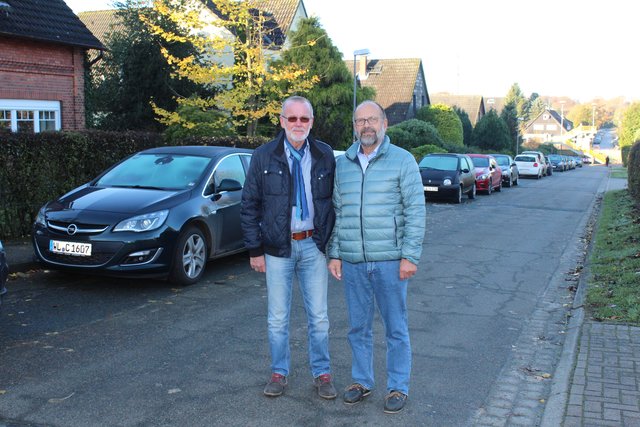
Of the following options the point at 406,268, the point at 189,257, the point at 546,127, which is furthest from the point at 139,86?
the point at 546,127

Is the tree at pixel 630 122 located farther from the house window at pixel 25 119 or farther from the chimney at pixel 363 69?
the house window at pixel 25 119

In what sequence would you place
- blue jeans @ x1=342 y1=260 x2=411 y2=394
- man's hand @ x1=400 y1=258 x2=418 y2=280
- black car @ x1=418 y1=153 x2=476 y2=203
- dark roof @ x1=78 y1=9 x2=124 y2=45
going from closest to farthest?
man's hand @ x1=400 y1=258 x2=418 y2=280 → blue jeans @ x1=342 y1=260 x2=411 y2=394 → black car @ x1=418 y1=153 x2=476 y2=203 → dark roof @ x1=78 y1=9 x2=124 y2=45

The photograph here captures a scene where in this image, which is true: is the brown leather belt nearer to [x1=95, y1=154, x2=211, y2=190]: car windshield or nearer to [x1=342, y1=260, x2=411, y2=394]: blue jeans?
[x1=342, y1=260, x2=411, y2=394]: blue jeans

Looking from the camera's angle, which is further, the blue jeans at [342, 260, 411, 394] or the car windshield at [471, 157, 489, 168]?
the car windshield at [471, 157, 489, 168]

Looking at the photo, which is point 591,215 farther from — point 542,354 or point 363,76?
point 363,76

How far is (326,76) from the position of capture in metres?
31.2

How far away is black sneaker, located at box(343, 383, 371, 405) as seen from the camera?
14.3ft

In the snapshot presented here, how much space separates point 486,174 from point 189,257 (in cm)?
1920

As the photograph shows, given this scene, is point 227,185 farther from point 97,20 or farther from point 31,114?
point 97,20

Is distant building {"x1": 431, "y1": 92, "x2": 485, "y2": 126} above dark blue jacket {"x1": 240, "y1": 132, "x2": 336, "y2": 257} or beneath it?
above

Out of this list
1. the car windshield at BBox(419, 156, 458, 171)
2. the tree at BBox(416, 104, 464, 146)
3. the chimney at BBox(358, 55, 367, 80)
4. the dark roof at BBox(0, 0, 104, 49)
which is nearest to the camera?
the dark roof at BBox(0, 0, 104, 49)

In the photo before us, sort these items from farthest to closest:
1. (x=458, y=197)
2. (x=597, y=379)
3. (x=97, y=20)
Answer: (x=97, y=20)
(x=458, y=197)
(x=597, y=379)

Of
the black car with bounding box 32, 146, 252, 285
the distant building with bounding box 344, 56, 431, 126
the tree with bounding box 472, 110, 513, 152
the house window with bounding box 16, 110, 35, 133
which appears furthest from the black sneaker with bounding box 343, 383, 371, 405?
the tree with bounding box 472, 110, 513, 152

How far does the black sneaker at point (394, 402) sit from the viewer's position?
4.21 metres
